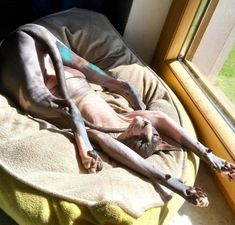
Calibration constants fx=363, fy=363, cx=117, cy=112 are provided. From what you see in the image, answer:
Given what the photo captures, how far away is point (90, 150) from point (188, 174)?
0.35m

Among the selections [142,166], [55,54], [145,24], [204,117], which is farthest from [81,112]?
[145,24]

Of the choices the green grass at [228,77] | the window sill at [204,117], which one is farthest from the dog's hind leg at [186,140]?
the green grass at [228,77]

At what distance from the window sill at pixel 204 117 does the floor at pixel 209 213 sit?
31 mm

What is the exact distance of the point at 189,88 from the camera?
1.56 metres

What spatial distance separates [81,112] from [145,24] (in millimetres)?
702

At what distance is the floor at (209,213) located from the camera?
125 centimetres

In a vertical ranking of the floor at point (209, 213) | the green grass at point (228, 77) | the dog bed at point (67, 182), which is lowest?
the floor at point (209, 213)

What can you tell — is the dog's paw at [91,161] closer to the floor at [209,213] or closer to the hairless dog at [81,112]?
the hairless dog at [81,112]

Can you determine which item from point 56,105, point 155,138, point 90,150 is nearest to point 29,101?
point 56,105

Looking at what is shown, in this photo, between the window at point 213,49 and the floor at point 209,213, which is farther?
the window at point 213,49

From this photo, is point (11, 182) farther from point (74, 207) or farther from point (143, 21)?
point (143, 21)

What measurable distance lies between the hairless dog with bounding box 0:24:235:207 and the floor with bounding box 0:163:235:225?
0.62ft

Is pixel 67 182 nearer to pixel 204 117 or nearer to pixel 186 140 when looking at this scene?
pixel 186 140

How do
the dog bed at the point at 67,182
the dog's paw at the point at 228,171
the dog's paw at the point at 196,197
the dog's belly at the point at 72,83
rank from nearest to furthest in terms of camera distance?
1. the dog bed at the point at 67,182
2. the dog's paw at the point at 196,197
3. the dog's paw at the point at 228,171
4. the dog's belly at the point at 72,83
